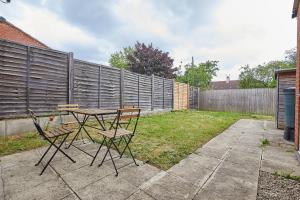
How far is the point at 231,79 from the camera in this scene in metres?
34.6

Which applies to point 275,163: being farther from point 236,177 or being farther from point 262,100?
point 262,100

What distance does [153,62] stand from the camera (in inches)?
772

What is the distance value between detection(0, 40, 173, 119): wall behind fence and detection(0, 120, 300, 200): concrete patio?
2.01 metres

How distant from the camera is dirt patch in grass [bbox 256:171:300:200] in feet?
6.18

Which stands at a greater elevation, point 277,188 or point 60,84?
point 60,84

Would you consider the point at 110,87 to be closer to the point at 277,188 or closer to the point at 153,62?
the point at 277,188

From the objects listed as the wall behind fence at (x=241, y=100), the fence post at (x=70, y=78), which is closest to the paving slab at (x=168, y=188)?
the fence post at (x=70, y=78)

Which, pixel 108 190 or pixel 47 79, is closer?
pixel 108 190

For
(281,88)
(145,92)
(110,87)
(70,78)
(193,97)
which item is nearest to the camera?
(70,78)

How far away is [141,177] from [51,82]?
4.34 metres

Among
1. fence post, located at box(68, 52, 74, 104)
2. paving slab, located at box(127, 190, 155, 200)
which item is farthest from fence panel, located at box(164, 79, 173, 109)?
paving slab, located at box(127, 190, 155, 200)

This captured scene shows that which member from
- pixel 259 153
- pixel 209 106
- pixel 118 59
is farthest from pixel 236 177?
pixel 118 59

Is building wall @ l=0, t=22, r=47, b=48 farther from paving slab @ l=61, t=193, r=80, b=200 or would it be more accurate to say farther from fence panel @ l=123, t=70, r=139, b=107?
paving slab @ l=61, t=193, r=80, b=200

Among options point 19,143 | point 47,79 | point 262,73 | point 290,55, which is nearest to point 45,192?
point 19,143
